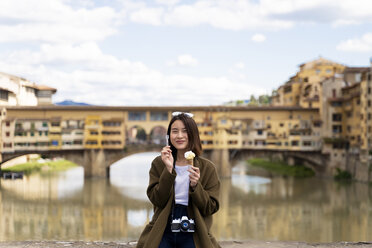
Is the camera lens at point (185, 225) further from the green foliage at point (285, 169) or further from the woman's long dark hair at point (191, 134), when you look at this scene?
the green foliage at point (285, 169)

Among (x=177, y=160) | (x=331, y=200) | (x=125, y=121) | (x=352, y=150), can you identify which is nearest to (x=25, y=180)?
(x=125, y=121)

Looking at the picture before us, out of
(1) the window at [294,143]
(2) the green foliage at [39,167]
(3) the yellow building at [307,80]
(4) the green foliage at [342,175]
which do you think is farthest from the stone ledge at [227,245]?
(3) the yellow building at [307,80]

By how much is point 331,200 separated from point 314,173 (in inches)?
414

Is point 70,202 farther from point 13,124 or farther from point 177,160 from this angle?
point 177,160

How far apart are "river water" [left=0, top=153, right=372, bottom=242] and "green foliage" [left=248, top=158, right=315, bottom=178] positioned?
2619 mm

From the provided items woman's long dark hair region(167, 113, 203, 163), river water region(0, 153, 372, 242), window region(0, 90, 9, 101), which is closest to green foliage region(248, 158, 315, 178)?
river water region(0, 153, 372, 242)

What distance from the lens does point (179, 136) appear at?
325 cm

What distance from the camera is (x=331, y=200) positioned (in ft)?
70.8

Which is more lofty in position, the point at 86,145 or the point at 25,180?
the point at 86,145

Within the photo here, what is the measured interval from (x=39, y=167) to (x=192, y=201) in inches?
1339

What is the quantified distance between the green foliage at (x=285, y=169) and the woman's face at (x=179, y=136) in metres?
29.3

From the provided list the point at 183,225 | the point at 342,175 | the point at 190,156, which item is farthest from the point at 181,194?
the point at 342,175

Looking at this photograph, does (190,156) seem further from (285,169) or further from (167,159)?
(285,169)

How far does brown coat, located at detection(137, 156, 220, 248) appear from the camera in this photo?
3084mm
